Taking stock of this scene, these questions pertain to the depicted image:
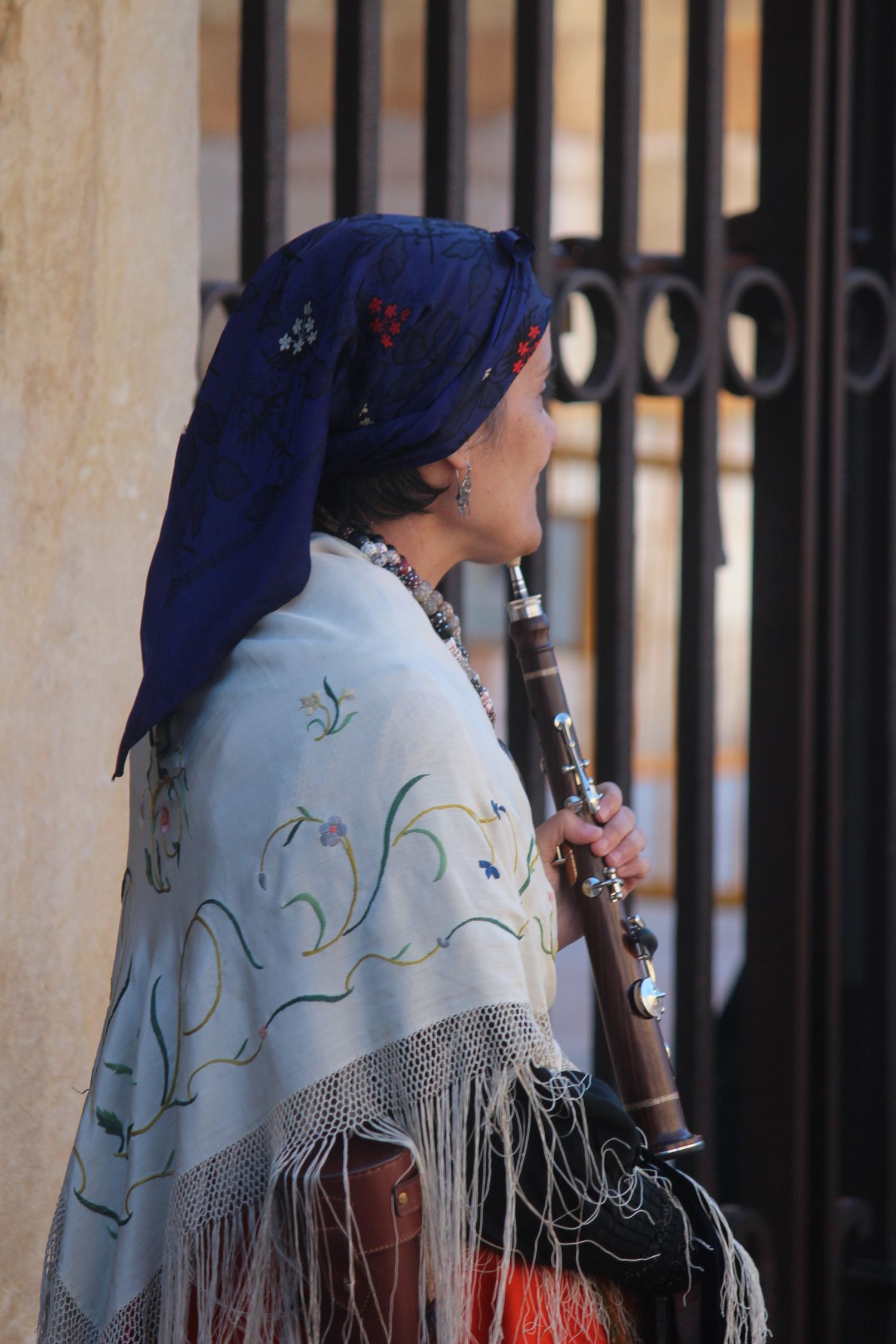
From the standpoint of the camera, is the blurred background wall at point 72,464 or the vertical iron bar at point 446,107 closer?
the blurred background wall at point 72,464

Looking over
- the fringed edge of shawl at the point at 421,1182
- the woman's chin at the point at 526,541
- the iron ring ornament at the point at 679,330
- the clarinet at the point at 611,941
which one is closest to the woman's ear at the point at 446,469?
the woman's chin at the point at 526,541

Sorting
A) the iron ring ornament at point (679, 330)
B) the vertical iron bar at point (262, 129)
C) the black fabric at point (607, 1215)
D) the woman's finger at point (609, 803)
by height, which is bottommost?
the black fabric at point (607, 1215)

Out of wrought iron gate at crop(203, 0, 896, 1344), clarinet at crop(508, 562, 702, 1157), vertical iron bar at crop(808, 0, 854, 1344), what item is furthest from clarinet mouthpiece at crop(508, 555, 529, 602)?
vertical iron bar at crop(808, 0, 854, 1344)

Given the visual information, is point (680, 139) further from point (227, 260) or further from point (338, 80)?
point (338, 80)

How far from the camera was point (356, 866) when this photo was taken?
1.22 metres

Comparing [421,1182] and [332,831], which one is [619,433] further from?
[421,1182]

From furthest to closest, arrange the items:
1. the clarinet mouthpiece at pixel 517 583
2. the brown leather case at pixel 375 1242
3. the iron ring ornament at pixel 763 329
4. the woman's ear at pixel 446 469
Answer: the iron ring ornament at pixel 763 329 < the clarinet mouthpiece at pixel 517 583 < the woman's ear at pixel 446 469 < the brown leather case at pixel 375 1242

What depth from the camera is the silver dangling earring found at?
57.2 inches

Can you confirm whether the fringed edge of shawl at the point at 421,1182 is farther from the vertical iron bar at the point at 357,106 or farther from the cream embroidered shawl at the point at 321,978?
the vertical iron bar at the point at 357,106

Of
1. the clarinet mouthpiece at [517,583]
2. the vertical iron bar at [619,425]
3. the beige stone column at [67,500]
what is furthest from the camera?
the vertical iron bar at [619,425]

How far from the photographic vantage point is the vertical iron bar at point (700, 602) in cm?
244

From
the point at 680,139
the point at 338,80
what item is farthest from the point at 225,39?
the point at 338,80

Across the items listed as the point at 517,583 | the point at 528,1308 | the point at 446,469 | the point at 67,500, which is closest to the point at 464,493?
the point at 446,469

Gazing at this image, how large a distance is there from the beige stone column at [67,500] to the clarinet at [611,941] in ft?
1.91
